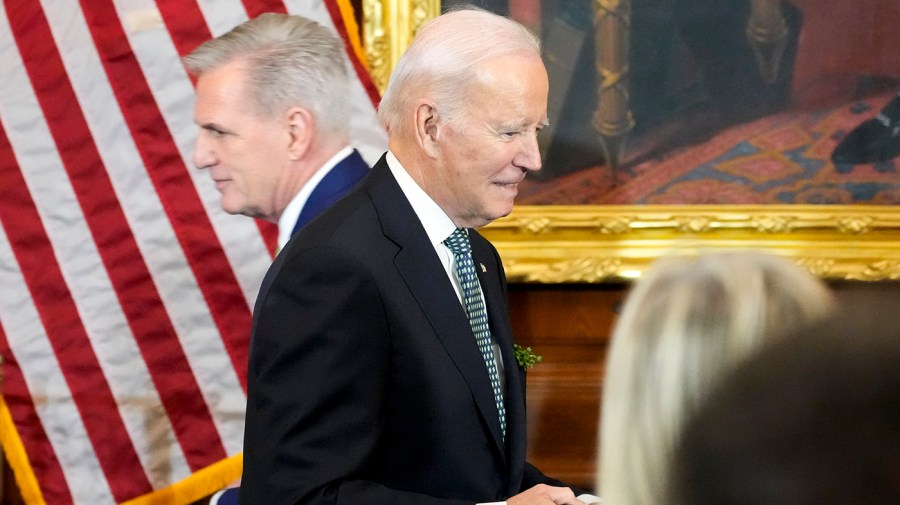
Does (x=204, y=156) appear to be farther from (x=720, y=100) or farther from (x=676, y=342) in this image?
(x=676, y=342)

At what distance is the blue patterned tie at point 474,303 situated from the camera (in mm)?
2135

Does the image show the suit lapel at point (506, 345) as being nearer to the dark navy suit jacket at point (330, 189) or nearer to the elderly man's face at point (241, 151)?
the dark navy suit jacket at point (330, 189)

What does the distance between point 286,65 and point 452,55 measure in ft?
2.16

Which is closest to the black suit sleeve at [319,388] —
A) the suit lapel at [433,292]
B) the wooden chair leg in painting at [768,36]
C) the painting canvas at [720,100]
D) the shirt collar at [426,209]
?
the suit lapel at [433,292]

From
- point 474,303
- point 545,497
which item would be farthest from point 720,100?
point 545,497

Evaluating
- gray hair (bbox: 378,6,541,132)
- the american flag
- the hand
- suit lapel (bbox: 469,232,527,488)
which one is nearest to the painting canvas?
the american flag

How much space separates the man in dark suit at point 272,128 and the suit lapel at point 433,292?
22.5 inches

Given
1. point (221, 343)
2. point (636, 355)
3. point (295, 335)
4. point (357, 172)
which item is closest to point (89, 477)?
point (221, 343)

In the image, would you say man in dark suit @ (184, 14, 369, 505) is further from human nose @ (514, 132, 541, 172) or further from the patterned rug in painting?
the patterned rug in painting

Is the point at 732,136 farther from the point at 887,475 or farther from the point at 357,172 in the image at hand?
the point at 887,475

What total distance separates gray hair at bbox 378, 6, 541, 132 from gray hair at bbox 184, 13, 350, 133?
0.51 m

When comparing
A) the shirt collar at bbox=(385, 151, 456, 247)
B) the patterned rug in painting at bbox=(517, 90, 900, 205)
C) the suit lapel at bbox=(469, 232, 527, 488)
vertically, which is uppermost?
the shirt collar at bbox=(385, 151, 456, 247)

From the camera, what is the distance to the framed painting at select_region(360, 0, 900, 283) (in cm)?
363

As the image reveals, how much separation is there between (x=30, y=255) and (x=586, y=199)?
1.75 meters
